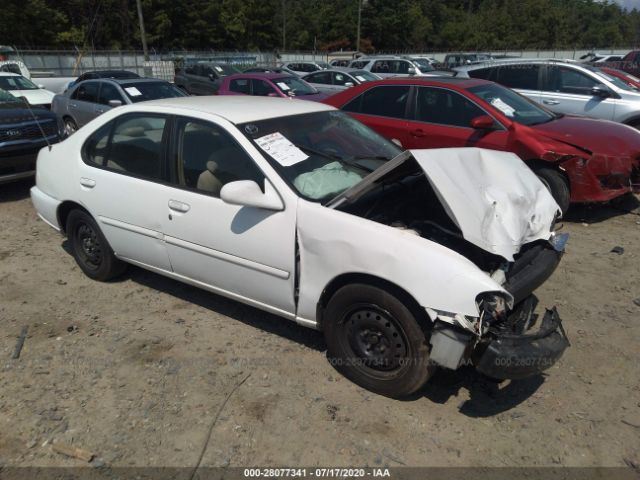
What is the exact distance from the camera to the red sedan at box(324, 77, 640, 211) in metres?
5.47

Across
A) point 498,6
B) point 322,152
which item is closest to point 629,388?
point 322,152

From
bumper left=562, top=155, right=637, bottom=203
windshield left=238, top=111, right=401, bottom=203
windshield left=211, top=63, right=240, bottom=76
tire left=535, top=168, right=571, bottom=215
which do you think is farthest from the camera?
windshield left=211, top=63, right=240, bottom=76

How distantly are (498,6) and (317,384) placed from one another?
112 meters

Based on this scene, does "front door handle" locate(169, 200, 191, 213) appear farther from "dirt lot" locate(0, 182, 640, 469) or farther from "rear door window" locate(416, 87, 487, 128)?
"rear door window" locate(416, 87, 487, 128)

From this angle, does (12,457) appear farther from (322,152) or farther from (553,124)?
(553,124)

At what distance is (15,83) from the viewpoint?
517 inches

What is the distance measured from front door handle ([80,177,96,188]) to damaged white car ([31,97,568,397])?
0.01 metres

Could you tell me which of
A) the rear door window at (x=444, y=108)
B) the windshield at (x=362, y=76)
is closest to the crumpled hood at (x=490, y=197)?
the rear door window at (x=444, y=108)

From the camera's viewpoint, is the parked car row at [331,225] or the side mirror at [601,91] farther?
the side mirror at [601,91]

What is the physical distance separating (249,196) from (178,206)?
2.49 feet

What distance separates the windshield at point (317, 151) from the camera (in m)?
3.16

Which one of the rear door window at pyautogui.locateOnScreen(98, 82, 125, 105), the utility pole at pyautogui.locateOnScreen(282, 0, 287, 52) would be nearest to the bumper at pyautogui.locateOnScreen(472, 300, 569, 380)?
the rear door window at pyautogui.locateOnScreen(98, 82, 125, 105)

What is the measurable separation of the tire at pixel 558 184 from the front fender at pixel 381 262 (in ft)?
11.6

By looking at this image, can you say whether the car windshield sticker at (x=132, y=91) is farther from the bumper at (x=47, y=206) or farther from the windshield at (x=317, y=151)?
the windshield at (x=317, y=151)
